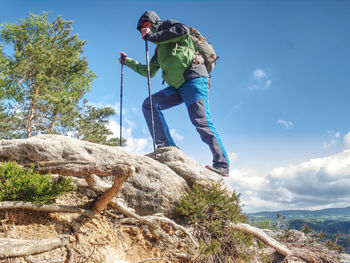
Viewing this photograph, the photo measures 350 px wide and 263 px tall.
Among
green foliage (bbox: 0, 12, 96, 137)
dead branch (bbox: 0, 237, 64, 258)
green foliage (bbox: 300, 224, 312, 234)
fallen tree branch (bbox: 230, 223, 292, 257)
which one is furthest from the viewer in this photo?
green foliage (bbox: 0, 12, 96, 137)

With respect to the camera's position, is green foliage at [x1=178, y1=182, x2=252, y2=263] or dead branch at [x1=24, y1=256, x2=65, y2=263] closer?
dead branch at [x1=24, y1=256, x2=65, y2=263]

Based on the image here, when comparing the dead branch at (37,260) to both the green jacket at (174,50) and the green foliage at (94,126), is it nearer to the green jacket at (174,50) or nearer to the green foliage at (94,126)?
the green jacket at (174,50)

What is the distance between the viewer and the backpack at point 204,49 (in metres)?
6.11

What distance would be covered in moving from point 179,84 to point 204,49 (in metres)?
1.09

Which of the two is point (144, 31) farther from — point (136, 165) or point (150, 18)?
point (136, 165)

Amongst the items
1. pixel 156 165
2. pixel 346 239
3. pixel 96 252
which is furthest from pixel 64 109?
pixel 346 239

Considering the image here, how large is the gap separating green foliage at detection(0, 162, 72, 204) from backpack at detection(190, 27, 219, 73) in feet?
14.1

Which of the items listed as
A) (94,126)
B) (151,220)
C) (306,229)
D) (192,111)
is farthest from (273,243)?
(94,126)

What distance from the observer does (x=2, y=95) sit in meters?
16.1

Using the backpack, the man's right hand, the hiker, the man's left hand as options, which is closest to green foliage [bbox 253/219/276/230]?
the hiker

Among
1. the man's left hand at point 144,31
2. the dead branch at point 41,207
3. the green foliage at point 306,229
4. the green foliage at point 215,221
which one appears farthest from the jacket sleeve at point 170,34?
the green foliage at point 306,229

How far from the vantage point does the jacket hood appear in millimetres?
5898

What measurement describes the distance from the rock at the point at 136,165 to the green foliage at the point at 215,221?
0.24m

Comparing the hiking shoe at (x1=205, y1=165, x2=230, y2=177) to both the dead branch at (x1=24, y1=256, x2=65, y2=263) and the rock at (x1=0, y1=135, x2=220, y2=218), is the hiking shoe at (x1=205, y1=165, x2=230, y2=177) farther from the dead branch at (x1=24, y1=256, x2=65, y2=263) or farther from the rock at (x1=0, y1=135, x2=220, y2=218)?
the dead branch at (x1=24, y1=256, x2=65, y2=263)
